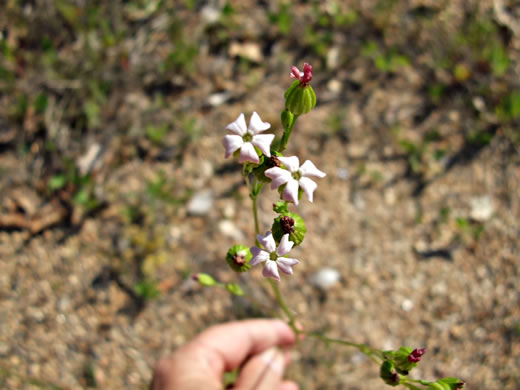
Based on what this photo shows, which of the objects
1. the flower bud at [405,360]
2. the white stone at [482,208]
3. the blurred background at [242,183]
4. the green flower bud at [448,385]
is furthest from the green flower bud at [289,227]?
the white stone at [482,208]

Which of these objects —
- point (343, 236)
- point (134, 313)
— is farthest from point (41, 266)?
point (343, 236)

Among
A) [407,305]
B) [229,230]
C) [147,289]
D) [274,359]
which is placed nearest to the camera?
[274,359]

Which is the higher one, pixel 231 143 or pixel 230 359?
pixel 231 143

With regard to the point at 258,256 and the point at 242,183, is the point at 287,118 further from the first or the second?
the point at 242,183

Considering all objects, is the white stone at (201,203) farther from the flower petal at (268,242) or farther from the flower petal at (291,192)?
the flower petal at (291,192)

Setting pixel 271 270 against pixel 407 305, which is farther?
pixel 407 305

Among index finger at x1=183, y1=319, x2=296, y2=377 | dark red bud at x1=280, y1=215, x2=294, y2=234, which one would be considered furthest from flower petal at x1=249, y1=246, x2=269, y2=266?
index finger at x1=183, y1=319, x2=296, y2=377

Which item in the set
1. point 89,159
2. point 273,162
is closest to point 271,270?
point 273,162
